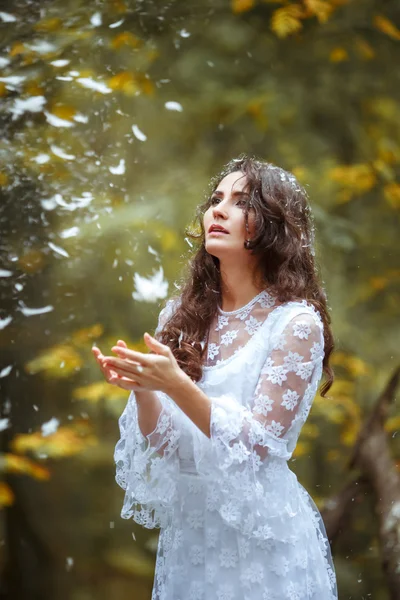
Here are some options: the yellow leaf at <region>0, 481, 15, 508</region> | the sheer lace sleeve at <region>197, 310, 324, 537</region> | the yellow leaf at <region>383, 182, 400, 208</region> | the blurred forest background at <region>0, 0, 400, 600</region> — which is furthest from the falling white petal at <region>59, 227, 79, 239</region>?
the sheer lace sleeve at <region>197, 310, 324, 537</region>

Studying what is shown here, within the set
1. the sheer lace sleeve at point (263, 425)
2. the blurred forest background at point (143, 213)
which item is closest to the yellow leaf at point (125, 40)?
the blurred forest background at point (143, 213)

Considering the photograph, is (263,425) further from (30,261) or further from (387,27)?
(387,27)

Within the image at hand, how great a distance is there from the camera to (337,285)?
8.51 feet

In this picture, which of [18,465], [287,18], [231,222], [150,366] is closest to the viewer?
[150,366]

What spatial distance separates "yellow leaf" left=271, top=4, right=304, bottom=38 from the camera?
2588 millimetres

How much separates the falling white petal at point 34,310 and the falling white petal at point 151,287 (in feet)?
1.00

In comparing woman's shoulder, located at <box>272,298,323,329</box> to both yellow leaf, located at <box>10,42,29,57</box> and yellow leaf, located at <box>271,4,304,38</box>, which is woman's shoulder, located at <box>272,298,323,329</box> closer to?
yellow leaf, located at <box>271,4,304,38</box>

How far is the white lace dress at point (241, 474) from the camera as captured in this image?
1.12 m

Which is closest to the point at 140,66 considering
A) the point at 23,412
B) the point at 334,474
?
the point at 23,412

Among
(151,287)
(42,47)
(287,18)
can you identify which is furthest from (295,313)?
(42,47)

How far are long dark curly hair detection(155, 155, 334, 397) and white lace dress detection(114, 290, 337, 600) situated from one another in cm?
5

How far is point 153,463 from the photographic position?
3.98 feet

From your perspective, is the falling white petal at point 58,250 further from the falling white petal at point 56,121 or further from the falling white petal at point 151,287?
the falling white petal at point 56,121

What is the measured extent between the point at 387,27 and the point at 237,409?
6.55 feet
